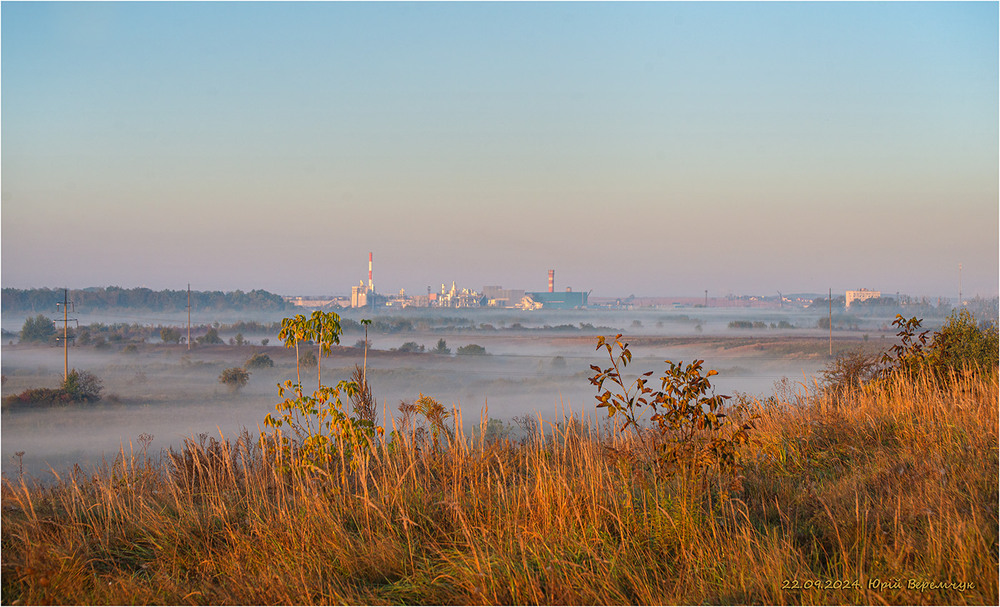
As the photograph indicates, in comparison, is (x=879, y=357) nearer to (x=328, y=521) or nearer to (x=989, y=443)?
(x=989, y=443)

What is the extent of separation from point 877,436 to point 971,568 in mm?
3744

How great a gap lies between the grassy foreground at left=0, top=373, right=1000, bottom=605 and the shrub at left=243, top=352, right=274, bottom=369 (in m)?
69.3

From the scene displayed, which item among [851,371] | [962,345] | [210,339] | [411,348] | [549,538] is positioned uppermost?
[962,345]

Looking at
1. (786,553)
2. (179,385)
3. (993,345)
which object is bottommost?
(179,385)

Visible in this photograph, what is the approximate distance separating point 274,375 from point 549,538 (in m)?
72.4

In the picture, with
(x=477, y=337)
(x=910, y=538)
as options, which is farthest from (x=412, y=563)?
(x=477, y=337)

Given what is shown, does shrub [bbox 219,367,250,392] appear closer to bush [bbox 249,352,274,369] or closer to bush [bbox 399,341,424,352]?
bush [bbox 249,352,274,369]

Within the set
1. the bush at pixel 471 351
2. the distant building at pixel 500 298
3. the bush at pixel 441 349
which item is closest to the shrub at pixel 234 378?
the bush at pixel 441 349

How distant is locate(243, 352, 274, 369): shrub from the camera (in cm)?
7169

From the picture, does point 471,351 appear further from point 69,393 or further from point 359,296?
point 69,393

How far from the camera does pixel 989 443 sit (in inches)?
221

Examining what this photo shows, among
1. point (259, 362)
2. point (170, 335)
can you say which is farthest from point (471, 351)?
point (170, 335)

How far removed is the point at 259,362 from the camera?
71875 mm

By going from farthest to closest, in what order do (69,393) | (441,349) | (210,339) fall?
(210,339) → (441,349) → (69,393)
